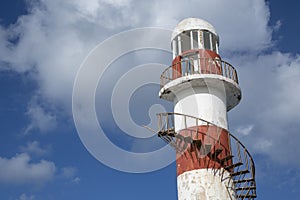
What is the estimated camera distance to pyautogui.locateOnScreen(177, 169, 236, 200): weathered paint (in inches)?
821

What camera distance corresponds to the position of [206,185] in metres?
21.0

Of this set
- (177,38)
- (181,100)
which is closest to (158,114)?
(181,100)

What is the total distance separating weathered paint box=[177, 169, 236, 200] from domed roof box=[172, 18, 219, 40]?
8.10m

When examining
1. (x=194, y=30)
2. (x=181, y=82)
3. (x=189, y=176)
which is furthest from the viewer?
(x=194, y=30)

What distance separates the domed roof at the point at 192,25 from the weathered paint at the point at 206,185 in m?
8.10

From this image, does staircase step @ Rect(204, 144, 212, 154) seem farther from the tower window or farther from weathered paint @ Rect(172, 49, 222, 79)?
the tower window

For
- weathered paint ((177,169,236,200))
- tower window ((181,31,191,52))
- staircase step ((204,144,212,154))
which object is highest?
tower window ((181,31,191,52))

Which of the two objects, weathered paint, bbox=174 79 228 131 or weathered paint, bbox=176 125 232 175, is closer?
weathered paint, bbox=176 125 232 175

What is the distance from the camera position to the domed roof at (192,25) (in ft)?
81.5

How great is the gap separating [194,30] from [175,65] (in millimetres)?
2392

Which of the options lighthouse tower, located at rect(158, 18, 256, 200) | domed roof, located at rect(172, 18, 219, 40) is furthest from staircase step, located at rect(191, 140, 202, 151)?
domed roof, located at rect(172, 18, 219, 40)

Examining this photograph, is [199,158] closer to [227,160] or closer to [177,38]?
[227,160]

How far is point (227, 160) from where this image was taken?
2178cm

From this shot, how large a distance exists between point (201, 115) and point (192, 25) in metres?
5.46
